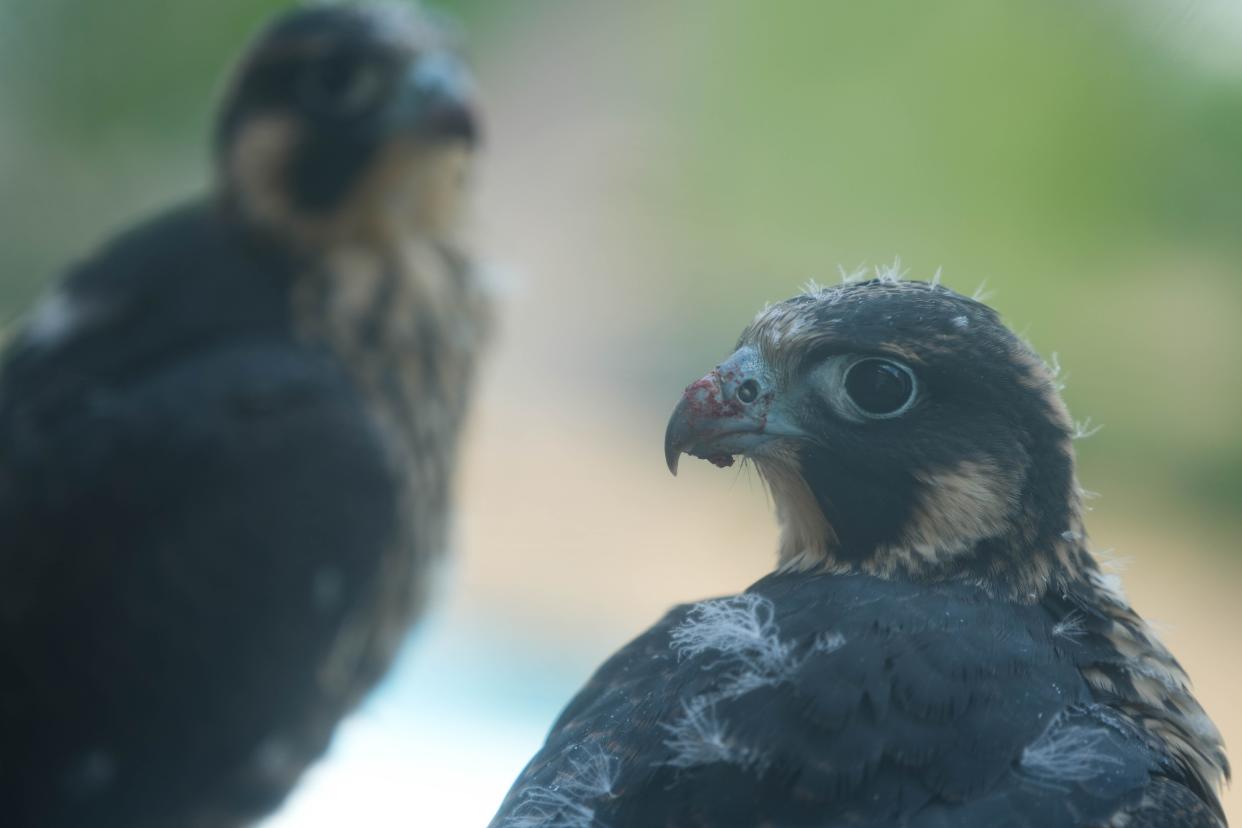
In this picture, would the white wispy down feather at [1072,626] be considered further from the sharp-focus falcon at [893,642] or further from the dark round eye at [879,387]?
the dark round eye at [879,387]

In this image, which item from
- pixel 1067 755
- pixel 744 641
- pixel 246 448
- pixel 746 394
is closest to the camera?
pixel 1067 755

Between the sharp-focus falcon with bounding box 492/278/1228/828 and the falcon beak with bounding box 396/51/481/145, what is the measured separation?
2.80 ft

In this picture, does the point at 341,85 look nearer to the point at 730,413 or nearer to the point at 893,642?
the point at 730,413

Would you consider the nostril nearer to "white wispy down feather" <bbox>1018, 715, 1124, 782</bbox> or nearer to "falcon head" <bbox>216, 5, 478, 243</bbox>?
"white wispy down feather" <bbox>1018, 715, 1124, 782</bbox>

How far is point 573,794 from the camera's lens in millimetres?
1208

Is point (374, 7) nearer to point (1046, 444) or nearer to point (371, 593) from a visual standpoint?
point (371, 593)

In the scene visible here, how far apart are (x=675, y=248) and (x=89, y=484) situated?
1408 millimetres

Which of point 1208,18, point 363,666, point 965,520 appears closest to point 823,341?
point 965,520

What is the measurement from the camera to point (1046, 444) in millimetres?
1353

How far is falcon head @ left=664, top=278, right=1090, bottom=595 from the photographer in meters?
1.31

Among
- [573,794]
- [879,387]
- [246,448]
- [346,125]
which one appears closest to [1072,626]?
[879,387]

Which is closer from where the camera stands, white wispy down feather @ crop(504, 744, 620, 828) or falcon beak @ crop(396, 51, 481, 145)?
white wispy down feather @ crop(504, 744, 620, 828)

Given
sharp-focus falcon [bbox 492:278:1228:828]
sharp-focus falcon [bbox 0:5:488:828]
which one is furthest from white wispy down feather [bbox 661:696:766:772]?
sharp-focus falcon [bbox 0:5:488:828]

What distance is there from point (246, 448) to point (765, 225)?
1050mm
